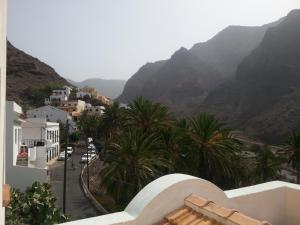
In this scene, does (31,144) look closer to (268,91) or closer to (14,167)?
(14,167)

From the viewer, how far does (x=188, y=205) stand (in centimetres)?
404

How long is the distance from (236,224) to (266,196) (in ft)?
4.71

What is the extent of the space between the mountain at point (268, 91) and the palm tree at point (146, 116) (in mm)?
68464

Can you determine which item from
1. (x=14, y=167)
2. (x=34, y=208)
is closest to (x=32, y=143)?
(x=14, y=167)

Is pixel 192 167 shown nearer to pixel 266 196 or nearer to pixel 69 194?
pixel 69 194

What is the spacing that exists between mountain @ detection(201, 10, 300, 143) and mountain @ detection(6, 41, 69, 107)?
6408 centimetres

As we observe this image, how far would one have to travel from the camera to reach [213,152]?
80.0 ft

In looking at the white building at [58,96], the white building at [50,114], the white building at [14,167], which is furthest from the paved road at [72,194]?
the white building at [58,96]

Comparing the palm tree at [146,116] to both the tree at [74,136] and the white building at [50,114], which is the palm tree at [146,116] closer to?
the tree at [74,136]

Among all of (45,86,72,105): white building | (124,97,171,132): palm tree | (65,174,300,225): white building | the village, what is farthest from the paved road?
(45,86,72,105): white building

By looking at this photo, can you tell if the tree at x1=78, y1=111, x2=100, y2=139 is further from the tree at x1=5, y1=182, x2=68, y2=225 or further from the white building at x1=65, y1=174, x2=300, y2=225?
the white building at x1=65, y1=174, x2=300, y2=225

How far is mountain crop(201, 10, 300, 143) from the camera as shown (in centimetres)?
10056

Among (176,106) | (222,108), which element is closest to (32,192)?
(222,108)

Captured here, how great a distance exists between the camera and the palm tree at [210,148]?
80.0 ft
